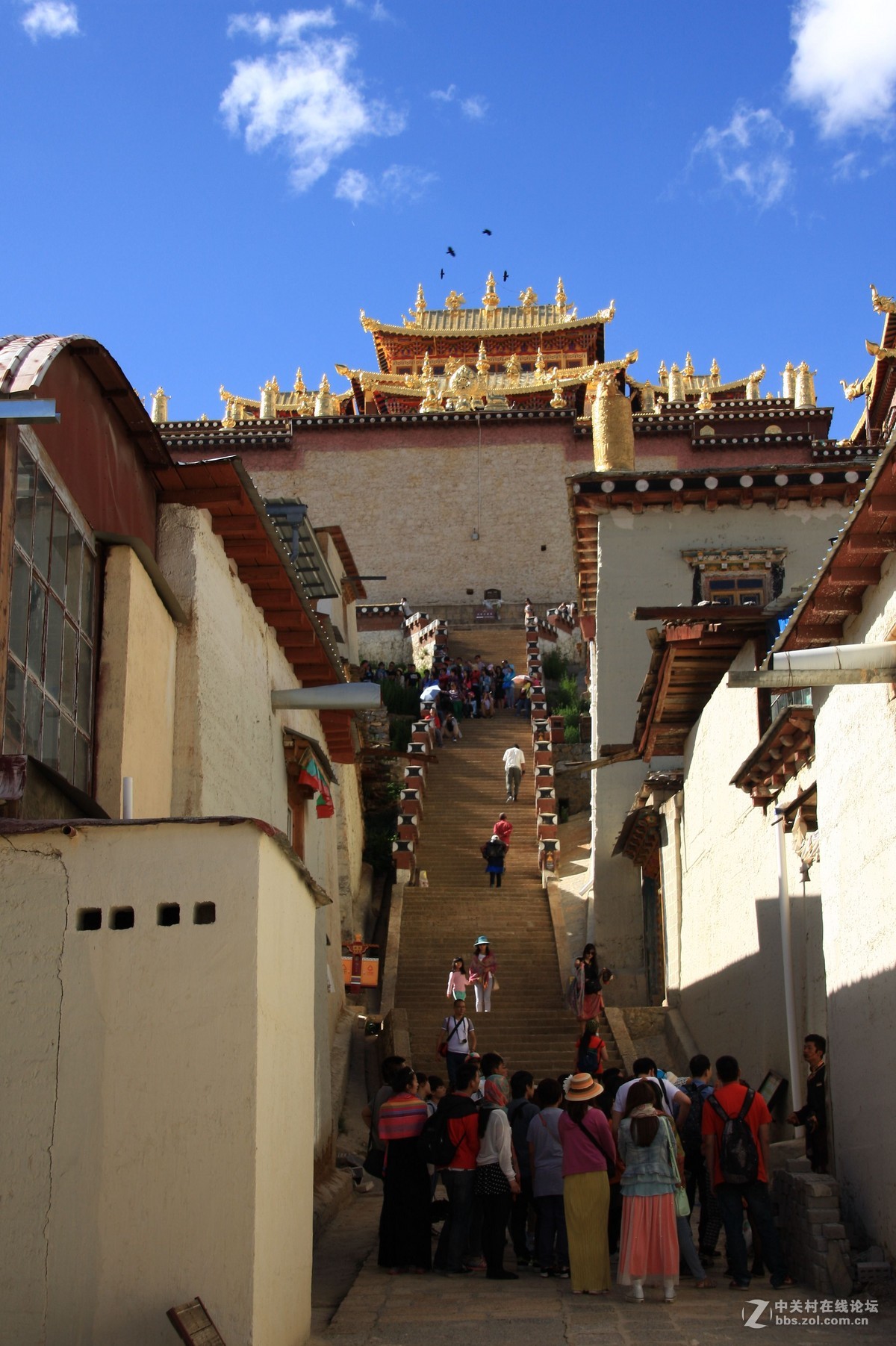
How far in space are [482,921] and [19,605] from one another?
48.4 ft

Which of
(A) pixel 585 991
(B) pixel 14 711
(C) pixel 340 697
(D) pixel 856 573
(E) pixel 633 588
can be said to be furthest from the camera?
(E) pixel 633 588

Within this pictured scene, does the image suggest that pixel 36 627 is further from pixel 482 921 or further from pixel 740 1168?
pixel 482 921

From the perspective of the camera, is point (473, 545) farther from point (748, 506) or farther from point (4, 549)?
point (4, 549)

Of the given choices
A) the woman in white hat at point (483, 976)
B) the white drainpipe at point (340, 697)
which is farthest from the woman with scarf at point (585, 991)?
the white drainpipe at point (340, 697)

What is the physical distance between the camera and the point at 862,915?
8.76 m

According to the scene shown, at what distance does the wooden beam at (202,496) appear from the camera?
9641 millimetres

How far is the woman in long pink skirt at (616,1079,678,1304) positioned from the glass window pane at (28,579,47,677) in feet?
12.5

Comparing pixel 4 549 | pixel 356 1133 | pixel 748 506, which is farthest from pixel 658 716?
pixel 4 549

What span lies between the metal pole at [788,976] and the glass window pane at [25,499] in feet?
22.3

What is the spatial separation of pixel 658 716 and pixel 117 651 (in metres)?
9.10

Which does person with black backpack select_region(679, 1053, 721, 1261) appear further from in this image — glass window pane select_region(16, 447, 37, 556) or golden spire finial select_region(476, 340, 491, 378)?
golden spire finial select_region(476, 340, 491, 378)

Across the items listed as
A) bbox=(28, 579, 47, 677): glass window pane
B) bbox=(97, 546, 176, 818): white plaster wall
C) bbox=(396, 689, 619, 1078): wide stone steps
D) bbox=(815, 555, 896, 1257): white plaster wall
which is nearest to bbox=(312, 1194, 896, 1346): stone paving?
bbox=(815, 555, 896, 1257): white plaster wall

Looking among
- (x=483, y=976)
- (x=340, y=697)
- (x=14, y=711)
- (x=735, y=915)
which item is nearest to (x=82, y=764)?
(x=14, y=711)

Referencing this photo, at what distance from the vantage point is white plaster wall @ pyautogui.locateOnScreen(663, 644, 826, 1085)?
11.4 m
